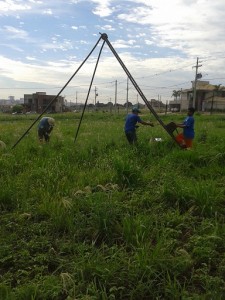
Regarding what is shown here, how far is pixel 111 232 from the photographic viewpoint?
3.98 m

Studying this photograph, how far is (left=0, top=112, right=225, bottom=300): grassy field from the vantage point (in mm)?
3059

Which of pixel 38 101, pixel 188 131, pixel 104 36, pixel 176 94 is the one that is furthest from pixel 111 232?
pixel 176 94

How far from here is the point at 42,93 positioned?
256 ft

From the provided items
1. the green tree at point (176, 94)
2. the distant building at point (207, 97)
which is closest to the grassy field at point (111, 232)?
the distant building at point (207, 97)

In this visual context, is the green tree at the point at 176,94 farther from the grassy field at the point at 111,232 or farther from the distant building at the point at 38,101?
the grassy field at the point at 111,232

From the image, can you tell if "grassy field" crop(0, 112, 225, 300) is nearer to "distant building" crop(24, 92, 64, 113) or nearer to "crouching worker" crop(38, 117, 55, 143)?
"crouching worker" crop(38, 117, 55, 143)

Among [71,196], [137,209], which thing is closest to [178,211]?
[137,209]

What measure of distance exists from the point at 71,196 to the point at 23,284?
6.62ft

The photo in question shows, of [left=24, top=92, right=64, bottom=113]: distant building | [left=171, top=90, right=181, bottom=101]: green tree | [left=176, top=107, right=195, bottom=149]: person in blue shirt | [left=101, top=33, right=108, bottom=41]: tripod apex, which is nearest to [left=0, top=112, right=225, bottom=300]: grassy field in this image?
[left=176, top=107, right=195, bottom=149]: person in blue shirt

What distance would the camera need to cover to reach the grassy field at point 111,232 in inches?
120

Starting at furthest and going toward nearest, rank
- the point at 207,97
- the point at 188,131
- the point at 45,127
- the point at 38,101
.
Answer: the point at 38,101, the point at 207,97, the point at 45,127, the point at 188,131

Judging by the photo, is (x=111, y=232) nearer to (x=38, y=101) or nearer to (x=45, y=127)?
(x=45, y=127)

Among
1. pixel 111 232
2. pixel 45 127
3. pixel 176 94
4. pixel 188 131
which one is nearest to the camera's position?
pixel 111 232

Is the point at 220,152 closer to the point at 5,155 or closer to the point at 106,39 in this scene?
the point at 106,39
